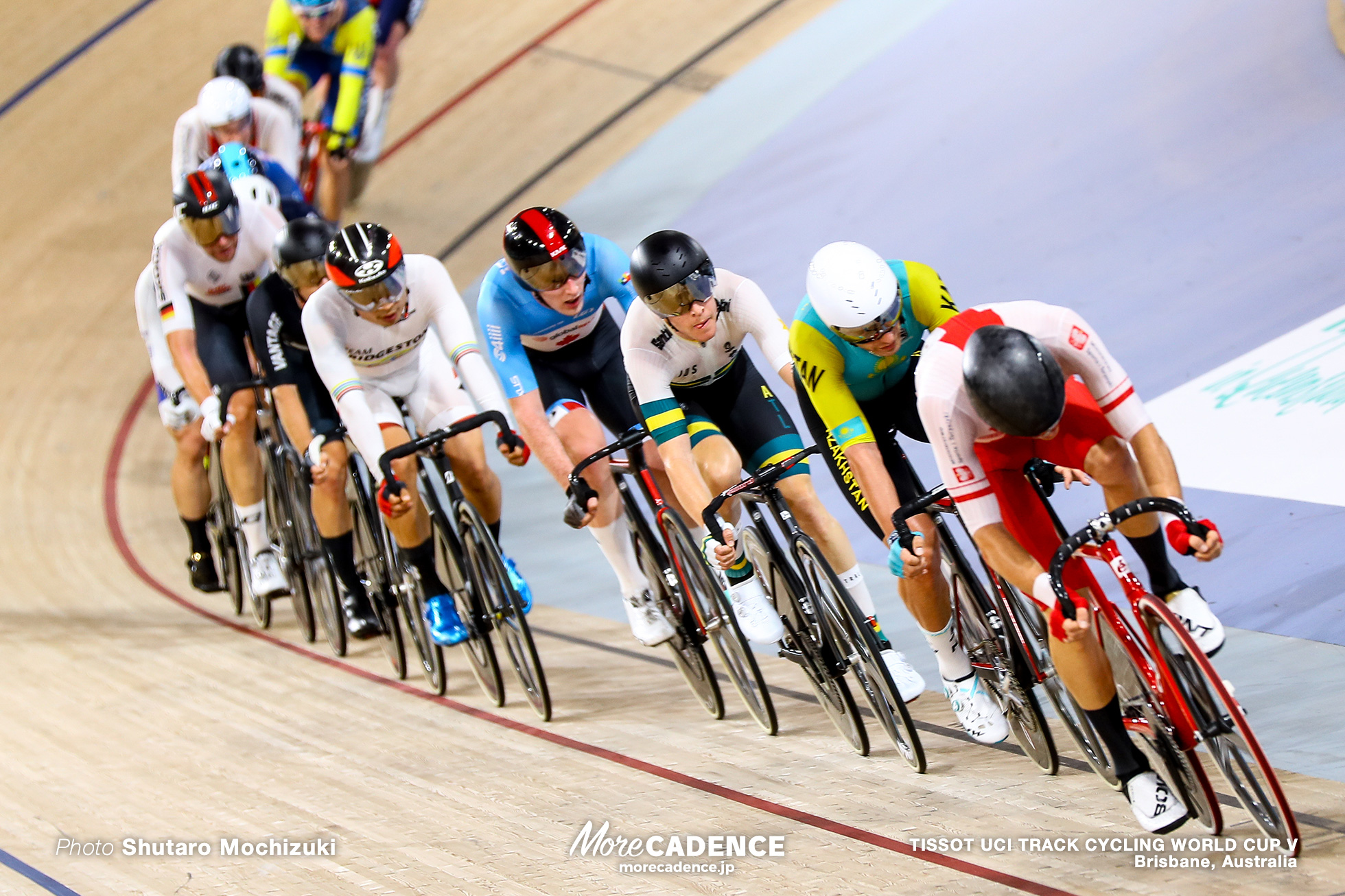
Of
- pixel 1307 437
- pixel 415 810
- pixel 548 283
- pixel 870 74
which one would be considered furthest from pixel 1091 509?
pixel 870 74

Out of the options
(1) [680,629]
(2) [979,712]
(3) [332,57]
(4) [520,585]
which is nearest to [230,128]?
(3) [332,57]

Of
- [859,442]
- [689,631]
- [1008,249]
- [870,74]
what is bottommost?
[689,631]

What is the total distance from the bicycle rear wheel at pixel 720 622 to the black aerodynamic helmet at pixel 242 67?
4.12 m

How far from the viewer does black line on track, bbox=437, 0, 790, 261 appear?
8.13 metres

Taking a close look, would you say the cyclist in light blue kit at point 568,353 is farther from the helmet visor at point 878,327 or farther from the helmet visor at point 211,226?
the helmet visor at point 211,226

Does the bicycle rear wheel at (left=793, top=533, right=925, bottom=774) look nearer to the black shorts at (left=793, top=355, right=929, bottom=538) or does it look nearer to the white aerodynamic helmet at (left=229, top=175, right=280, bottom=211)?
the black shorts at (left=793, top=355, right=929, bottom=538)

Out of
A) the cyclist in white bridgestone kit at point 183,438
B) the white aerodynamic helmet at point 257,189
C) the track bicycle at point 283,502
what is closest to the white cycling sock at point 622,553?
the track bicycle at point 283,502

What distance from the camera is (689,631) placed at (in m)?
3.82

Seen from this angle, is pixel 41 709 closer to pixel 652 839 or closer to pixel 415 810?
pixel 415 810

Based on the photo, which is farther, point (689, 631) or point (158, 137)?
point (158, 137)

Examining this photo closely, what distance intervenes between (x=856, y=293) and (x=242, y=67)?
484 cm

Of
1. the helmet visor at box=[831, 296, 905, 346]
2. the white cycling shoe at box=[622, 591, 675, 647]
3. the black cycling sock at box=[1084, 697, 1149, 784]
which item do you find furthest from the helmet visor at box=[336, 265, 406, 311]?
the black cycling sock at box=[1084, 697, 1149, 784]

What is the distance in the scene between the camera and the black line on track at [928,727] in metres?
2.53

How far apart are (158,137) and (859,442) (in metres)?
7.67
